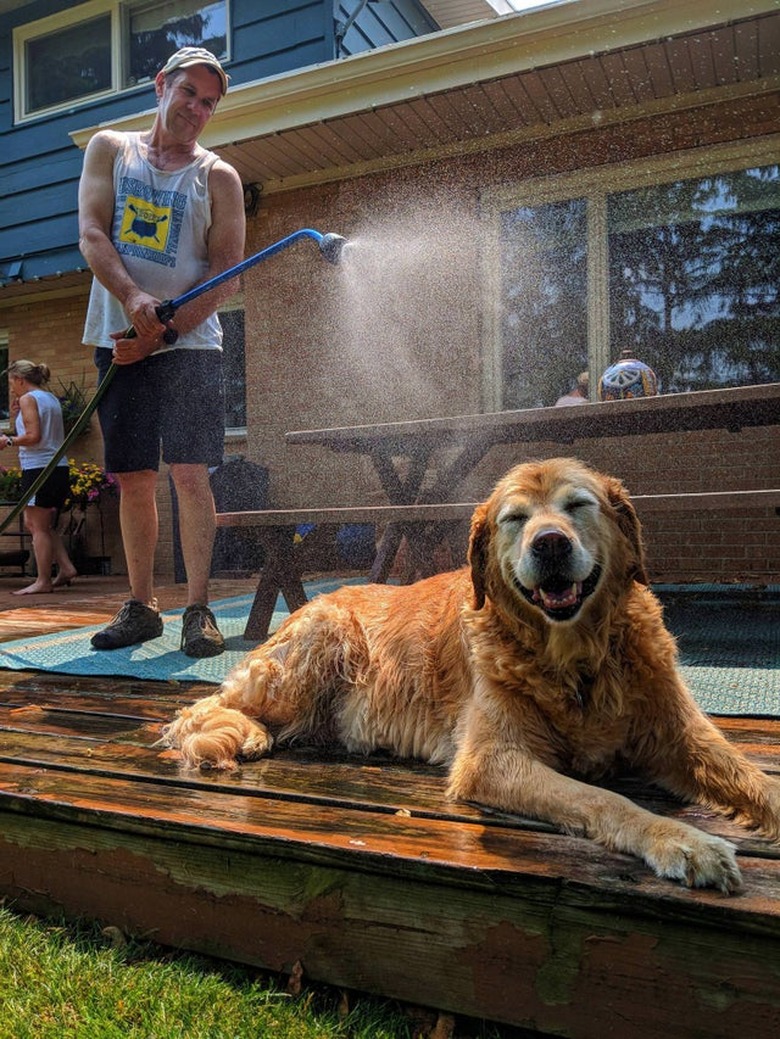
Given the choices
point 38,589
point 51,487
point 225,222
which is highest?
point 225,222

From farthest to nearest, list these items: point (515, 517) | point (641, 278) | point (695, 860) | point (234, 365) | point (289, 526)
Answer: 1. point (234, 365)
2. point (641, 278)
3. point (289, 526)
4. point (515, 517)
5. point (695, 860)

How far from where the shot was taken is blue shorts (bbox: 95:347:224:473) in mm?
3430

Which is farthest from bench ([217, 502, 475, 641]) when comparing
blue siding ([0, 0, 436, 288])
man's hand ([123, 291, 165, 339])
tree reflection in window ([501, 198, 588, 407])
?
blue siding ([0, 0, 436, 288])

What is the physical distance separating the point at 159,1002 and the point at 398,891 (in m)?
0.46

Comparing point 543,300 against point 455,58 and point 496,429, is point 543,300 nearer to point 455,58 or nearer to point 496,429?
point 455,58

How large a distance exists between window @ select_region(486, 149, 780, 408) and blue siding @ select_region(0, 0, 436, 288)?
8.39 feet

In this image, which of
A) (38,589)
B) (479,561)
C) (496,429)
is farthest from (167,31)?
(479,561)

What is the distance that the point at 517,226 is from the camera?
6500 millimetres

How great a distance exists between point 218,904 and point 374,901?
35 cm

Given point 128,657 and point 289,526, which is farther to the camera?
point 289,526

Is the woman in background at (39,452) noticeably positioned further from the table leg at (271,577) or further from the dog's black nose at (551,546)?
the dog's black nose at (551,546)

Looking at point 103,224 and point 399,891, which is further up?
point 103,224

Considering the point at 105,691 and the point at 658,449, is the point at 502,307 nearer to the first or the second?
the point at 658,449

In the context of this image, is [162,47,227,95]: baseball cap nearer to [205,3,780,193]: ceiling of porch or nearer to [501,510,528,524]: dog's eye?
[501,510,528,524]: dog's eye
